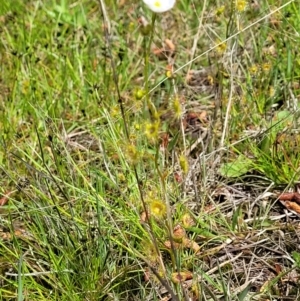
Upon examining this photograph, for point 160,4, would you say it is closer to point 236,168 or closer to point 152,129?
point 152,129

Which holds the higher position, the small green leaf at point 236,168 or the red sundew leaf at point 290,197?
the small green leaf at point 236,168

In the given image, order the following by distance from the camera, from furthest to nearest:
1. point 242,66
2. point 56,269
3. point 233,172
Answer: point 242,66 → point 233,172 → point 56,269

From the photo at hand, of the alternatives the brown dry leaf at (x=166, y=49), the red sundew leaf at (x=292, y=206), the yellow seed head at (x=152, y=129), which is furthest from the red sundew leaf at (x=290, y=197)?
the brown dry leaf at (x=166, y=49)

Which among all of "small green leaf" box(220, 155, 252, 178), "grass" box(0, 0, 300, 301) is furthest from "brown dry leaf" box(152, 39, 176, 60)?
"small green leaf" box(220, 155, 252, 178)

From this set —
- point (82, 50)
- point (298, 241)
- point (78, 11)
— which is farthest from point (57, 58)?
point (298, 241)

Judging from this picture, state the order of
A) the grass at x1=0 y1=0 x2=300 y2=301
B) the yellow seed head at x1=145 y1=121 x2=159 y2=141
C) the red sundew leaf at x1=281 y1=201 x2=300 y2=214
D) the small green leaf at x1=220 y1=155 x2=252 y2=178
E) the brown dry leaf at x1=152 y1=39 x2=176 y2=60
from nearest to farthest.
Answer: the yellow seed head at x1=145 y1=121 x2=159 y2=141, the grass at x1=0 y1=0 x2=300 y2=301, the red sundew leaf at x1=281 y1=201 x2=300 y2=214, the small green leaf at x1=220 y1=155 x2=252 y2=178, the brown dry leaf at x1=152 y1=39 x2=176 y2=60

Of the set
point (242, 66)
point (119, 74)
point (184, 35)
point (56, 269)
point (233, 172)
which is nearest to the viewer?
point (56, 269)

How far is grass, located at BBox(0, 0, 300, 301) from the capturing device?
139cm

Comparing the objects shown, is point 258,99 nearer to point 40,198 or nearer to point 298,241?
point 298,241

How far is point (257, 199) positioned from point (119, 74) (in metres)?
0.79

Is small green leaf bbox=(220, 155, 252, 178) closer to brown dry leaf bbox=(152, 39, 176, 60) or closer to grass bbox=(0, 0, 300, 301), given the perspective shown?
grass bbox=(0, 0, 300, 301)

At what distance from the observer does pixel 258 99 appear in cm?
185

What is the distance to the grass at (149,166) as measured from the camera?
1386 mm

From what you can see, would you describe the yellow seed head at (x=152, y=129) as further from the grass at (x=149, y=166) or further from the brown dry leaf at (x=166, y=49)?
the brown dry leaf at (x=166, y=49)
